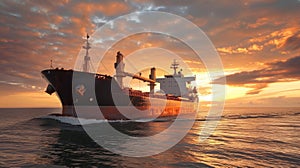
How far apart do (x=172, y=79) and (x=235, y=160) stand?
50.4m

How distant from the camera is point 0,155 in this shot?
11414 millimetres

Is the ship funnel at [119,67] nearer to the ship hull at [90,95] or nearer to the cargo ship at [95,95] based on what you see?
the cargo ship at [95,95]

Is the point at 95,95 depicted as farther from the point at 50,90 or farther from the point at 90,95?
the point at 50,90

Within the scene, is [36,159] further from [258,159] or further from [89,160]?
[258,159]

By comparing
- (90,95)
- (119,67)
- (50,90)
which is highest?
(119,67)

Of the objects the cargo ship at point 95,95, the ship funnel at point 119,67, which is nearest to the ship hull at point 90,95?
the cargo ship at point 95,95

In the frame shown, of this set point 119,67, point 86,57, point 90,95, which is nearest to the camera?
point 90,95

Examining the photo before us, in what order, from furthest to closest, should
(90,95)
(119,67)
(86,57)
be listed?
(119,67) < (86,57) < (90,95)

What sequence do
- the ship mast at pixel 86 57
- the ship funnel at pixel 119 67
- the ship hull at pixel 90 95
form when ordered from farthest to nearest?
the ship funnel at pixel 119 67 < the ship mast at pixel 86 57 < the ship hull at pixel 90 95

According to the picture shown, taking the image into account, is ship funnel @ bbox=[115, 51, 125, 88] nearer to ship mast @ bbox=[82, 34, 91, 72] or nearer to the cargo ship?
the cargo ship

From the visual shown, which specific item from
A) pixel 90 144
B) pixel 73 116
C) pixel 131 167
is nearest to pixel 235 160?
pixel 131 167

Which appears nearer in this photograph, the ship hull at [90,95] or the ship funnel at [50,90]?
the ship hull at [90,95]

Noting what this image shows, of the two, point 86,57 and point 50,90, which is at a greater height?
point 86,57

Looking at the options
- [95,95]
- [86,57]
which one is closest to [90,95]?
[95,95]
